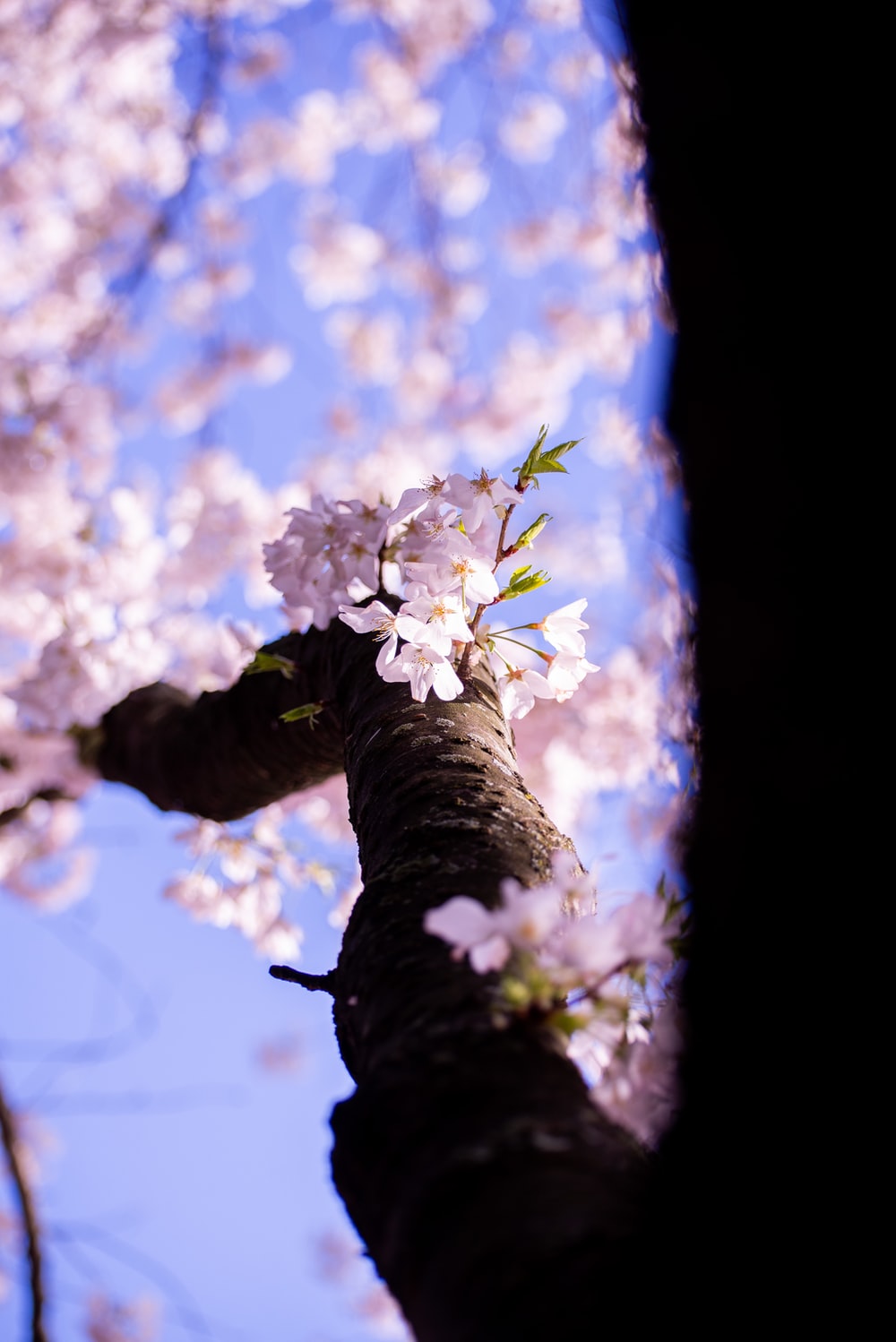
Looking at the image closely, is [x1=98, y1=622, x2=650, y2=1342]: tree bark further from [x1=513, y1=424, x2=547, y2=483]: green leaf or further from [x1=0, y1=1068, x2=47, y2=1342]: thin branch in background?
[x1=0, y1=1068, x2=47, y2=1342]: thin branch in background

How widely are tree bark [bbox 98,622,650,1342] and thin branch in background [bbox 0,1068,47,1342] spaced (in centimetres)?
190

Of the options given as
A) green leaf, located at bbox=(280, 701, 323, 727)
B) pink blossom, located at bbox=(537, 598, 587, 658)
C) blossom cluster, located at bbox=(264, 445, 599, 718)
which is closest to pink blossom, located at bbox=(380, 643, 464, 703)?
blossom cluster, located at bbox=(264, 445, 599, 718)

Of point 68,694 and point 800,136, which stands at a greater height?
point 68,694

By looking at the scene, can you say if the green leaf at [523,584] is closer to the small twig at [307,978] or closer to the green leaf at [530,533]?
the green leaf at [530,533]

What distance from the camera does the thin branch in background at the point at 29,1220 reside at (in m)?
2.13

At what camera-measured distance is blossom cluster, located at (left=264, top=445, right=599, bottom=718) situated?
123cm

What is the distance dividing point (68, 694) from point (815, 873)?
2855 millimetres

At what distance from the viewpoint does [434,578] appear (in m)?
1.21

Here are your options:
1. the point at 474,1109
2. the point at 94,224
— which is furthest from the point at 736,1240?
the point at 94,224

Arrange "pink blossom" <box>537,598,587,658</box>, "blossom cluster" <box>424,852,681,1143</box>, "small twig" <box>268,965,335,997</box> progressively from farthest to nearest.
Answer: "pink blossom" <box>537,598,587,658</box>, "small twig" <box>268,965,335,997</box>, "blossom cluster" <box>424,852,681,1143</box>

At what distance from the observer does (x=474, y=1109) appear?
695 millimetres

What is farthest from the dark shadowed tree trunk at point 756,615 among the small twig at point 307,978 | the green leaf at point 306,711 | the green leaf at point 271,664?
the green leaf at point 271,664

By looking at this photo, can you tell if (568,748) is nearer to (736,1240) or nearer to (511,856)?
(511,856)

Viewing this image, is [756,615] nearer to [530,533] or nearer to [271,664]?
[530,533]
